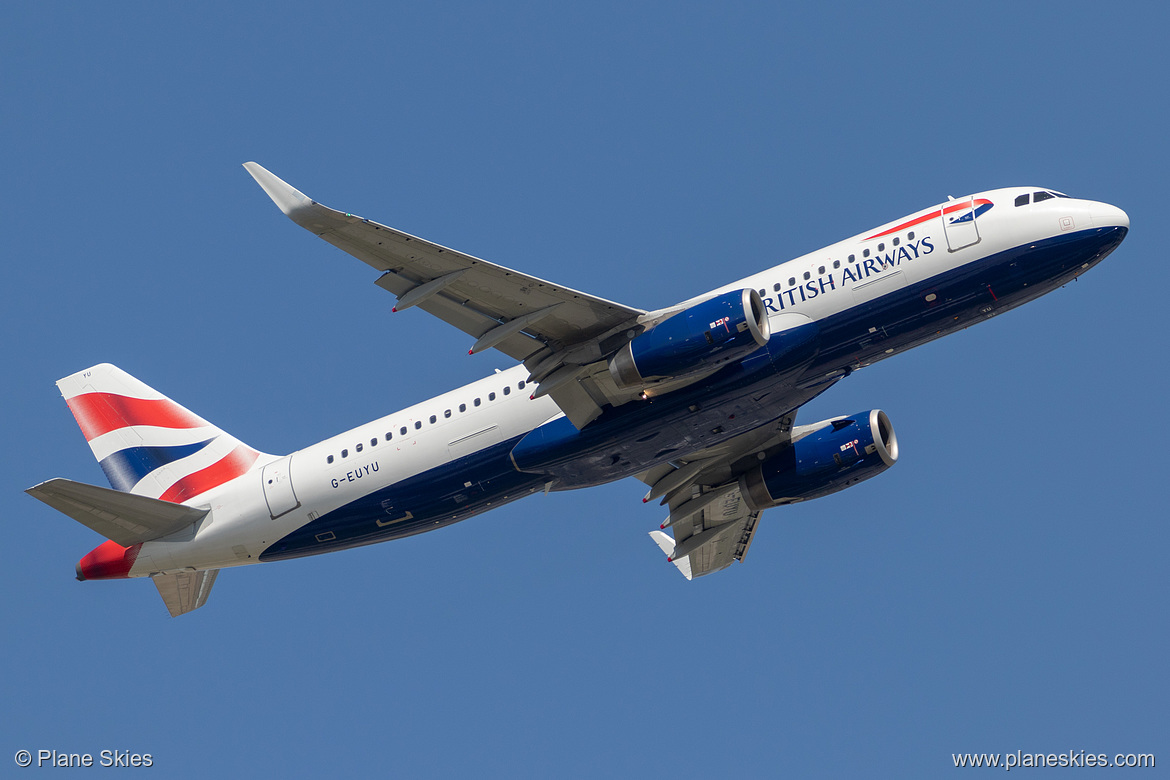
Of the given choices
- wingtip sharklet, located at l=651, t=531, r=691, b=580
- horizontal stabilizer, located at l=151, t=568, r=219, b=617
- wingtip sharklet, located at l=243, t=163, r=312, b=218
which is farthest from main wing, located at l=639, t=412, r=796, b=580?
wingtip sharklet, located at l=243, t=163, r=312, b=218

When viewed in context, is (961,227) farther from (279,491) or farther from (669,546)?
(279,491)

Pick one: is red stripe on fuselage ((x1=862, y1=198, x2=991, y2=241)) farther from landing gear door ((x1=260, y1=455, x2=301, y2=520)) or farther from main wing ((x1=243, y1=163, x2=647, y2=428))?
landing gear door ((x1=260, y1=455, x2=301, y2=520))

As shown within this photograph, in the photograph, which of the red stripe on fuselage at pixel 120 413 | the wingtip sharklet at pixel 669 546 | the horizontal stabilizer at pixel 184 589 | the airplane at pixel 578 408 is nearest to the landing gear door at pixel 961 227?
the airplane at pixel 578 408

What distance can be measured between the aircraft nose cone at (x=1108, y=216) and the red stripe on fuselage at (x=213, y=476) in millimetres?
28153

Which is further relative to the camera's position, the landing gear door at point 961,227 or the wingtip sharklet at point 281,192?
the landing gear door at point 961,227

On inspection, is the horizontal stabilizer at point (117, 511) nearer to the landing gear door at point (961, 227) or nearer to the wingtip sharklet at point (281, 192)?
the wingtip sharklet at point (281, 192)

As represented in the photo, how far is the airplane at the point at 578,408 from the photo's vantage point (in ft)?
115

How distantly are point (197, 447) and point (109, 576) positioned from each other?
5.32 metres

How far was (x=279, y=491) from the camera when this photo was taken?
4138cm

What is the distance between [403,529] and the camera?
41.3m

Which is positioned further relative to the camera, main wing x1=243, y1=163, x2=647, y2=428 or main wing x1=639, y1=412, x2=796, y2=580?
main wing x1=639, y1=412, x2=796, y2=580

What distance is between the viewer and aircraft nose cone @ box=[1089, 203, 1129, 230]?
3578 cm

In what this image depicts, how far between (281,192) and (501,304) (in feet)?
24.6

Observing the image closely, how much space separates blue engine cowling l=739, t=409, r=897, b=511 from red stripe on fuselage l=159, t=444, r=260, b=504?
17.6 m
